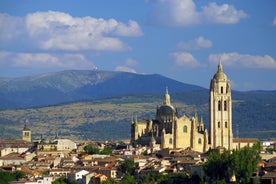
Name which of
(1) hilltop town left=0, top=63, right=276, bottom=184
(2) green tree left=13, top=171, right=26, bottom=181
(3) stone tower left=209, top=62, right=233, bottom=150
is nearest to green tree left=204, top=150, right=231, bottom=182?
(1) hilltop town left=0, top=63, right=276, bottom=184

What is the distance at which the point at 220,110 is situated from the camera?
136 m

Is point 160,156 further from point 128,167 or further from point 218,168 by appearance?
point 218,168

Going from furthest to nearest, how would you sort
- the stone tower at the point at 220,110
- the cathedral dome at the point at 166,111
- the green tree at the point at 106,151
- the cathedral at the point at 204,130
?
1. the cathedral dome at the point at 166,111
2. the green tree at the point at 106,151
3. the stone tower at the point at 220,110
4. the cathedral at the point at 204,130

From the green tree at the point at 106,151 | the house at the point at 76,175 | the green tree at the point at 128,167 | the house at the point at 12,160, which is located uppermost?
the green tree at the point at 106,151

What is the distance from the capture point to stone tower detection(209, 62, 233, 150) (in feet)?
438

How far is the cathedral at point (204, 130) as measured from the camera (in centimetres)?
13312

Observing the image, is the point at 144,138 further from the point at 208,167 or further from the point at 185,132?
the point at 208,167

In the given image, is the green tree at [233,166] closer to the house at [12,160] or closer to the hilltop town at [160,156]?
the hilltop town at [160,156]

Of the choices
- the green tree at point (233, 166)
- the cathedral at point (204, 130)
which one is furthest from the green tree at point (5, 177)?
the cathedral at point (204, 130)

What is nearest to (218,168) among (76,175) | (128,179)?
(128,179)

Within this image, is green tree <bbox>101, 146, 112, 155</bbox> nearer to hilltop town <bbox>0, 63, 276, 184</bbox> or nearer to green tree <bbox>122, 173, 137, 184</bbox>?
hilltop town <bbox>0, 63, 276, 184</bbox>

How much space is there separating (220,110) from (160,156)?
1320 cm

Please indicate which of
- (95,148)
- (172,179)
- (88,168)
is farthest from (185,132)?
(172,179)

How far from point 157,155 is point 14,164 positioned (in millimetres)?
16001
